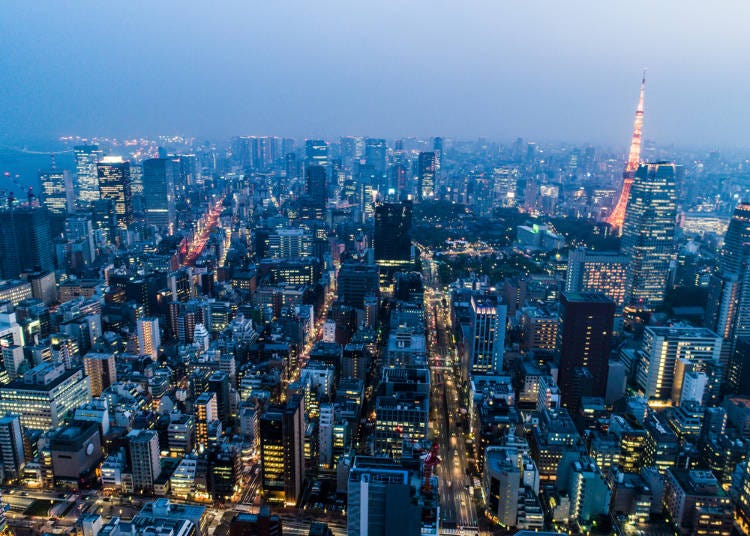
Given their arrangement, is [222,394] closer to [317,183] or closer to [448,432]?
[448,432]

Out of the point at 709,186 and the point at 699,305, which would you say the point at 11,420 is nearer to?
the point at 699,305

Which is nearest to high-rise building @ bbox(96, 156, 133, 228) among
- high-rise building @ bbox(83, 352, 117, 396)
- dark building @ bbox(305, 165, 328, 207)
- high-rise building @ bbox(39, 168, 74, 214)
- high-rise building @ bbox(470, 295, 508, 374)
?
high-rise building @ bbox(39, 168, 74, 214)

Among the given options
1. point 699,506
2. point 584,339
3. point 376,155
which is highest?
point 376,155

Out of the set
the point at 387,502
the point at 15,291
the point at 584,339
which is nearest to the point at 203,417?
the point at 387,502

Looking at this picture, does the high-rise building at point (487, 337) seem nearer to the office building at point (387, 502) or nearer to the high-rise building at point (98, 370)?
the office building at point (387, 502)

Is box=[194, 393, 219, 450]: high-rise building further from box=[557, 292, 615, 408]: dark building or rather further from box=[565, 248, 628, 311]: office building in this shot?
box=[565, 248, 628, 311]: office building

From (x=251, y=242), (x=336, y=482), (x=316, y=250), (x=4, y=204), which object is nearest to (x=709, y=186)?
(x=316, y=250)

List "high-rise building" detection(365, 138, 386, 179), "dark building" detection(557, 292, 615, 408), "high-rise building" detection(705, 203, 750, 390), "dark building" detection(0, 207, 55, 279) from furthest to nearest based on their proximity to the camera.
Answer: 1. "high-rise building" detection(365, 138, 386, 179)
2. "dark building" detection(0, 207, 55, 279)
3. "high-rise building" detection(705, 203, 750, 390)
4. "dark building" detection(557, 292, 615, 408)

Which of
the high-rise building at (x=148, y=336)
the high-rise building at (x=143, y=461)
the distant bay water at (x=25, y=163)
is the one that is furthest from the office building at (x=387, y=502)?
the distant bay water at (x=25, y=163)
